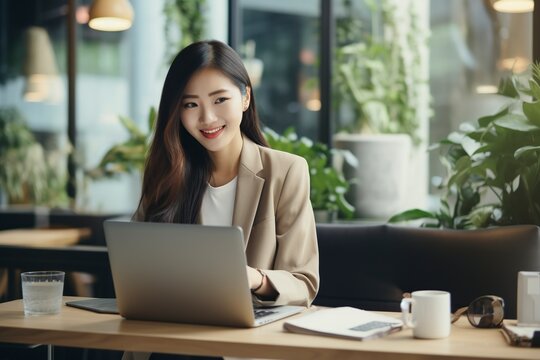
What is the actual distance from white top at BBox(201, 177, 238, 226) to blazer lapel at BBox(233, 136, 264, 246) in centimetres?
7

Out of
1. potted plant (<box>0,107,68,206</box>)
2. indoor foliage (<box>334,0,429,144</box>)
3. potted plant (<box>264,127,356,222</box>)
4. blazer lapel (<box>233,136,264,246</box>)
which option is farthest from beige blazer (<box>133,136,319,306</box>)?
potted plant (<box>0,107,68,206</box>)

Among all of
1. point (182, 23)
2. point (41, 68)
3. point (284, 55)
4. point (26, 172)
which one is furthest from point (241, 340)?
point (41, 68)

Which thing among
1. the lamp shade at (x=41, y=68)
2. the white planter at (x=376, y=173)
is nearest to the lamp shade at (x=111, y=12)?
the white planter at (x=376, y=173)

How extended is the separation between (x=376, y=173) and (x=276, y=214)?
7.16ft

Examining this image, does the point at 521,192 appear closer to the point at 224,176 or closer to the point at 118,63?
the point at 224,176

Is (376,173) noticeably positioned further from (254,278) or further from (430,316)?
(430,316)

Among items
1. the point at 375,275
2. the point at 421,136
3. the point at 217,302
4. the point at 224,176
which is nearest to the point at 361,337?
the point at 217,302

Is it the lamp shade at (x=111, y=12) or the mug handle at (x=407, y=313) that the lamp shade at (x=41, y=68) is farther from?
the mug handle at (x=407, y=313)

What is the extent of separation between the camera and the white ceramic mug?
1697 mm

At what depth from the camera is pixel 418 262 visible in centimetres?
274

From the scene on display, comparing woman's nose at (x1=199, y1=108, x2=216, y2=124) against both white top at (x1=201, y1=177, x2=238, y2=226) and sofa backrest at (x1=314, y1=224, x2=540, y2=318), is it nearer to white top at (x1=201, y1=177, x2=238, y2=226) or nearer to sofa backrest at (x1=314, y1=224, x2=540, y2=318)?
white top at (x1=201, y1=177, x2=238, y2=226)

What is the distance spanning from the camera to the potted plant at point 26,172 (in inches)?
228

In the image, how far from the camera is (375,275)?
2.80 metres

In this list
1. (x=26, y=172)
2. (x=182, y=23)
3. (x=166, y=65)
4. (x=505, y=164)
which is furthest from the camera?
(x=26, y=172)
